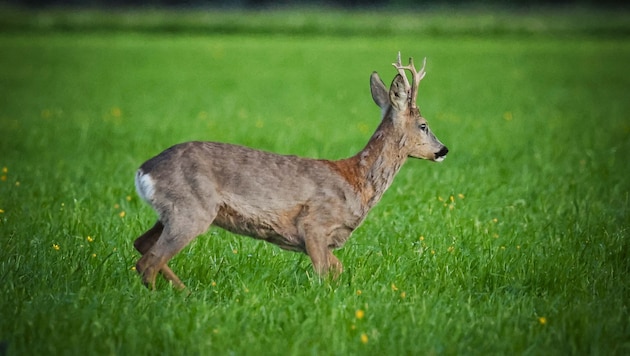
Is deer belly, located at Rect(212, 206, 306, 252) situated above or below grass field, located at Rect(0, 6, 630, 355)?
above

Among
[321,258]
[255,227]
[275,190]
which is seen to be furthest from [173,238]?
[321,258]

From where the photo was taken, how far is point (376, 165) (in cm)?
655

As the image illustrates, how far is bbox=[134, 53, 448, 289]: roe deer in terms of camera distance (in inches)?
233

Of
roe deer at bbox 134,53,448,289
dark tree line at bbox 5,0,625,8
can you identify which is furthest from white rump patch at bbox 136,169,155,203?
dark tree line at bbox 5,0,625,8

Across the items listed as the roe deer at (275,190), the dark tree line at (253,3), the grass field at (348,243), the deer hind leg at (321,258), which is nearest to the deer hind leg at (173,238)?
the roe deer at (275,190)

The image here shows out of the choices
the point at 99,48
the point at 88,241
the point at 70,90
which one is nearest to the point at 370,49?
the point at 99,48

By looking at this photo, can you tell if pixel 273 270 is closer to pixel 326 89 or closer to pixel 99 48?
pixel 326 89

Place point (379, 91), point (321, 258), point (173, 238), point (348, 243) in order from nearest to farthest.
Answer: point (173, 238), point (321, 258), point (379, 91), point (348, 243)

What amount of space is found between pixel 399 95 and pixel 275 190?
1049mm

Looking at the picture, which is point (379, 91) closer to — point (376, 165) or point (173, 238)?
point (376, 165)

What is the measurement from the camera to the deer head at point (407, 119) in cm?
650

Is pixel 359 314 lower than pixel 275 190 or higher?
lower

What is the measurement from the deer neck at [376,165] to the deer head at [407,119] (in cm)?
4

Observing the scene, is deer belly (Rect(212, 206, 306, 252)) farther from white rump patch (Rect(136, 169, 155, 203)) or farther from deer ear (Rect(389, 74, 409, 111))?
deer ear (Rect(389, 74, 409, 111))
